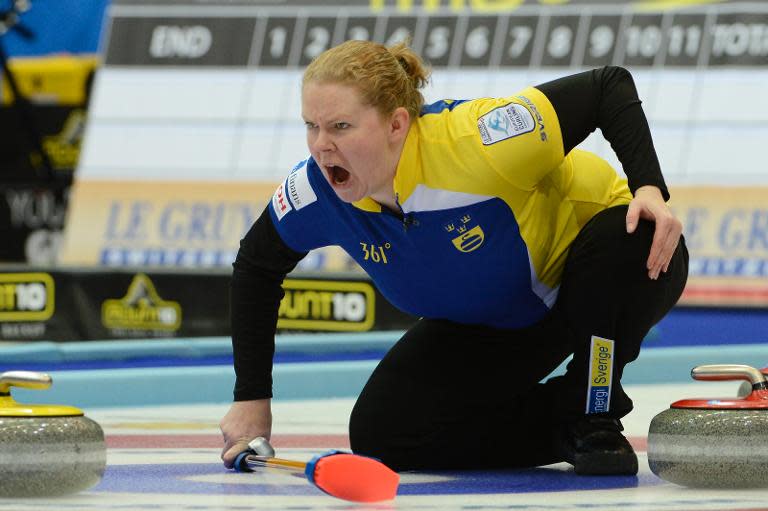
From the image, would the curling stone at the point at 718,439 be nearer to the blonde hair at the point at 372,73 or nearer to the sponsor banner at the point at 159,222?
the blonde hair at the point at 372,73

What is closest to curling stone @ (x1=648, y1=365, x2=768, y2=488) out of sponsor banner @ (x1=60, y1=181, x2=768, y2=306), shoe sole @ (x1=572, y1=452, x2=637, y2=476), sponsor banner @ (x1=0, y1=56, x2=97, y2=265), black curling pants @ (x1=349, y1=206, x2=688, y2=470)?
shoe sole @ (x1=572, y1=452, x2=637, y2=476)


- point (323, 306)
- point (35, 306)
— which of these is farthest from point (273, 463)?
point (35, 306)

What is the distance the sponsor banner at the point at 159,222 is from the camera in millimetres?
6809

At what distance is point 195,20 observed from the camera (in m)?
7.18

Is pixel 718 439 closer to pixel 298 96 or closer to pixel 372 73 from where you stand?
pixel 372 73

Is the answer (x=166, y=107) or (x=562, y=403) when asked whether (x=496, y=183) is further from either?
(x=166, y=107)

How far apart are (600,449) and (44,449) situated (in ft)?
2.72

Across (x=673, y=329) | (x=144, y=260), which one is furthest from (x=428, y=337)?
(x=144, y=260)

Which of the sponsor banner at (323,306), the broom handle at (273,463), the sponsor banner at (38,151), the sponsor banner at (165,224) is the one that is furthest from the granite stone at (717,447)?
the sponsor banner at (38,151)

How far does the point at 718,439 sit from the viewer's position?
1863mm

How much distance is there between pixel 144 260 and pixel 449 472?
4830mm

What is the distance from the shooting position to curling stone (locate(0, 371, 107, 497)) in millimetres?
1771

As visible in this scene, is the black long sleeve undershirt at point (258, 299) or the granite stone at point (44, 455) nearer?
the granite stone at point (44, 455)

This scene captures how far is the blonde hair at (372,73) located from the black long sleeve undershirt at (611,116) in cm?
22
